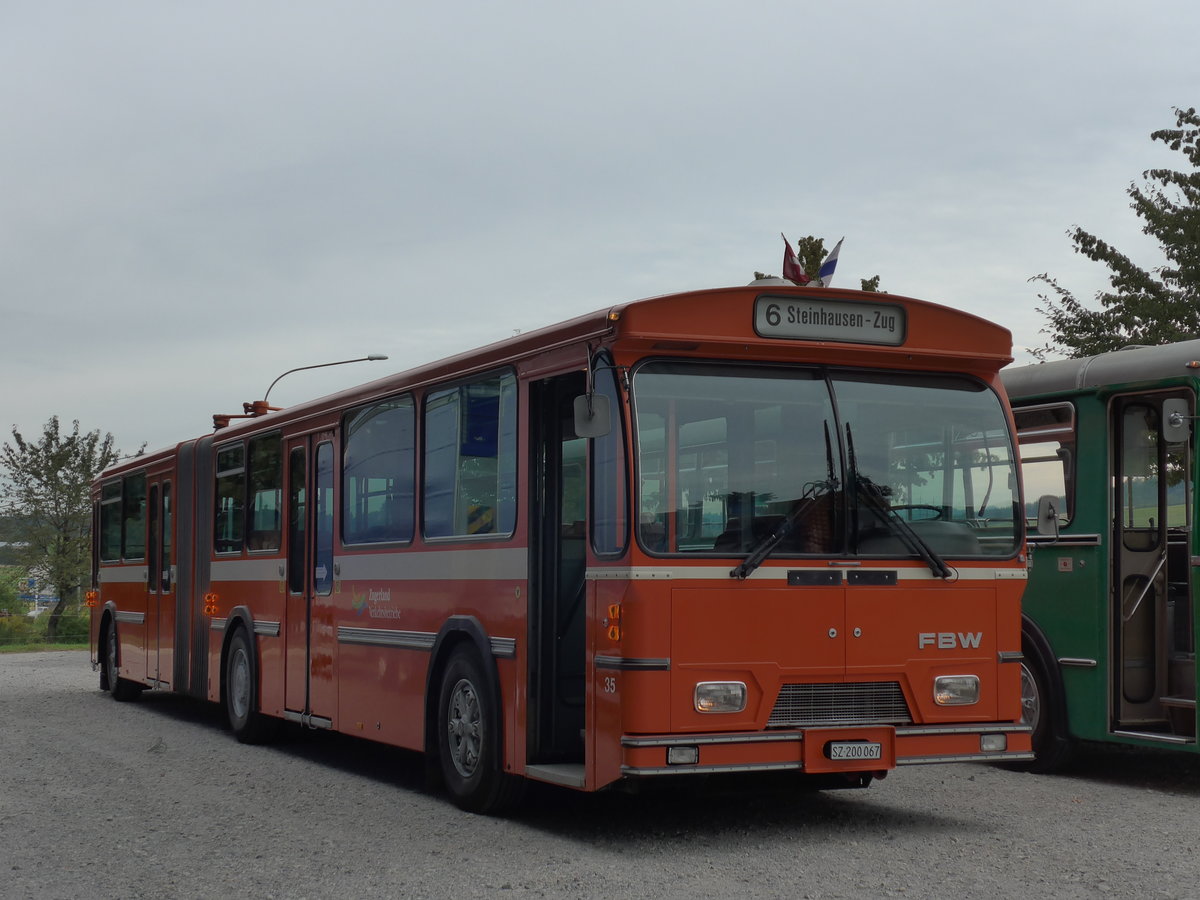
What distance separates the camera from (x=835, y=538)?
864 centimetres

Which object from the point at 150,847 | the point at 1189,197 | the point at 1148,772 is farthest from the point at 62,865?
the point at 1189,197

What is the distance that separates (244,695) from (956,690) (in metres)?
8.13

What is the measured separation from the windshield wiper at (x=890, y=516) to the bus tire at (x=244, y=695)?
763cm

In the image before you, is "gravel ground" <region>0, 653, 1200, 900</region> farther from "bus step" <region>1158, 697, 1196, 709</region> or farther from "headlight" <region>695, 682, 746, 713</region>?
"headlight" <region>695, 682, 746, 713</region>

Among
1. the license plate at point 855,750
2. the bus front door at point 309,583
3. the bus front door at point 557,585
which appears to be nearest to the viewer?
the license plate at point 855,750

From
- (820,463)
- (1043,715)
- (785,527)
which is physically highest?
(820,463)

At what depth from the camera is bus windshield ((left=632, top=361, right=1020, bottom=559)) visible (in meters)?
8.30

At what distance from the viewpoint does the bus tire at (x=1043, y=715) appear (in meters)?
11.4

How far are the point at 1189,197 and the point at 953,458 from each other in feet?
51.4

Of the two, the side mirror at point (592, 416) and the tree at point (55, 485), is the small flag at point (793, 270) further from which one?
the tree at point (55, 485)

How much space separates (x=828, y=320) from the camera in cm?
880

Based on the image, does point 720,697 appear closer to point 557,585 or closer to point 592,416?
point 557,585

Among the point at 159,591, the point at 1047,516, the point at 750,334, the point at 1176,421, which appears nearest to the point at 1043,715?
the point at 1047,516

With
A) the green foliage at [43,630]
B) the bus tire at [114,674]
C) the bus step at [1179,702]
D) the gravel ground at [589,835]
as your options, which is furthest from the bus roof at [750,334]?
the green foliage at [43,630]
